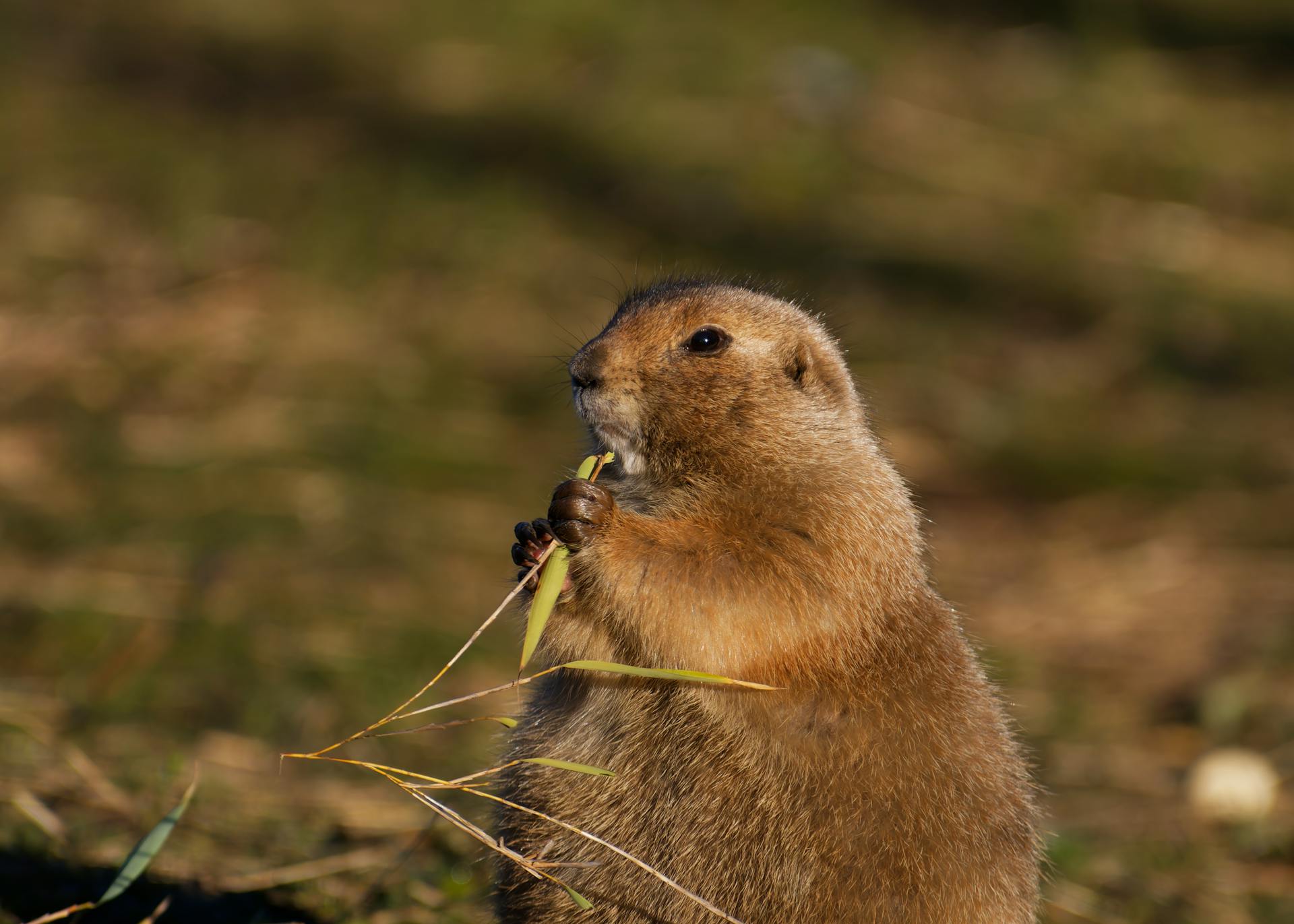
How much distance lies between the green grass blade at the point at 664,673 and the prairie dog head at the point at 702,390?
0.56 meters

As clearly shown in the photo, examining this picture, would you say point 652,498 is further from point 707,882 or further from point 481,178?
point 481,178

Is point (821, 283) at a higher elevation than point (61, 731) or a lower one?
higher

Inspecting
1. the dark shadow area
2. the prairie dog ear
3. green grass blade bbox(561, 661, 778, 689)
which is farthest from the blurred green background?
the prairie dog ear

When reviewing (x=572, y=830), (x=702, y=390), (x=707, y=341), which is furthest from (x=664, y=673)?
(x=707, y=341)

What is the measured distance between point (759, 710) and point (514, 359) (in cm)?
615

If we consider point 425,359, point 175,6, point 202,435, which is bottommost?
point 202,435

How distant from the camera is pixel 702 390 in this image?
3.46 metres

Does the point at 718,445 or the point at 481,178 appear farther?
the point at 481,178

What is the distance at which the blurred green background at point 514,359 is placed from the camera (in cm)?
498

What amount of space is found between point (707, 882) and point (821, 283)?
741 cm

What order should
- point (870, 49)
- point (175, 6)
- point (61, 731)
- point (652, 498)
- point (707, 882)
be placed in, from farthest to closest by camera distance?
1. point (870, 49)
2. point (175, 6)
3. point (61, 731)
4. point (652, 498)
5. point (707, 882)

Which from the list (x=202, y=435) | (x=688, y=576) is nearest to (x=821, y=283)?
(x=202, y=435)

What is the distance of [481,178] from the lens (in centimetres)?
1112

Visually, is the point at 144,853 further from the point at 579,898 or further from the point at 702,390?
the point at 702,390
